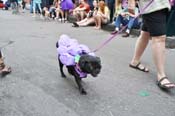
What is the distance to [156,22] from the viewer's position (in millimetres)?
5434

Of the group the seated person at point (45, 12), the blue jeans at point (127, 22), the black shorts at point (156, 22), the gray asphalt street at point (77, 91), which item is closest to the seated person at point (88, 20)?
the blue jeans at point (127, 22)

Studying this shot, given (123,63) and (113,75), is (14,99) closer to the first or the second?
(113,75)

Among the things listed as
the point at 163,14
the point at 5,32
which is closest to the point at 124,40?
the point at 5,32

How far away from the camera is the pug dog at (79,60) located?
15.9ft

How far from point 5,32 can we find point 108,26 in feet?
11.0

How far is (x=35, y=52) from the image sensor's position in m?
7.95

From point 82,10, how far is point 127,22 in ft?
11.2

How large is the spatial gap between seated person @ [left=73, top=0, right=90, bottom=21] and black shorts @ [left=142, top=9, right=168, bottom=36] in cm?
938

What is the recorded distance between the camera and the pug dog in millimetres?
4855

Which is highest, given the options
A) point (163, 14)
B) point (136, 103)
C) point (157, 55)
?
point (163, 14)

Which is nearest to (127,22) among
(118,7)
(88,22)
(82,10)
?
(118,7)

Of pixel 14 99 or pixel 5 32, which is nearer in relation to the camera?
pixel 14 99

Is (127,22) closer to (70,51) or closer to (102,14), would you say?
(102,14)

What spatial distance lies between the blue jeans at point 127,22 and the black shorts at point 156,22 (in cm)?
571
